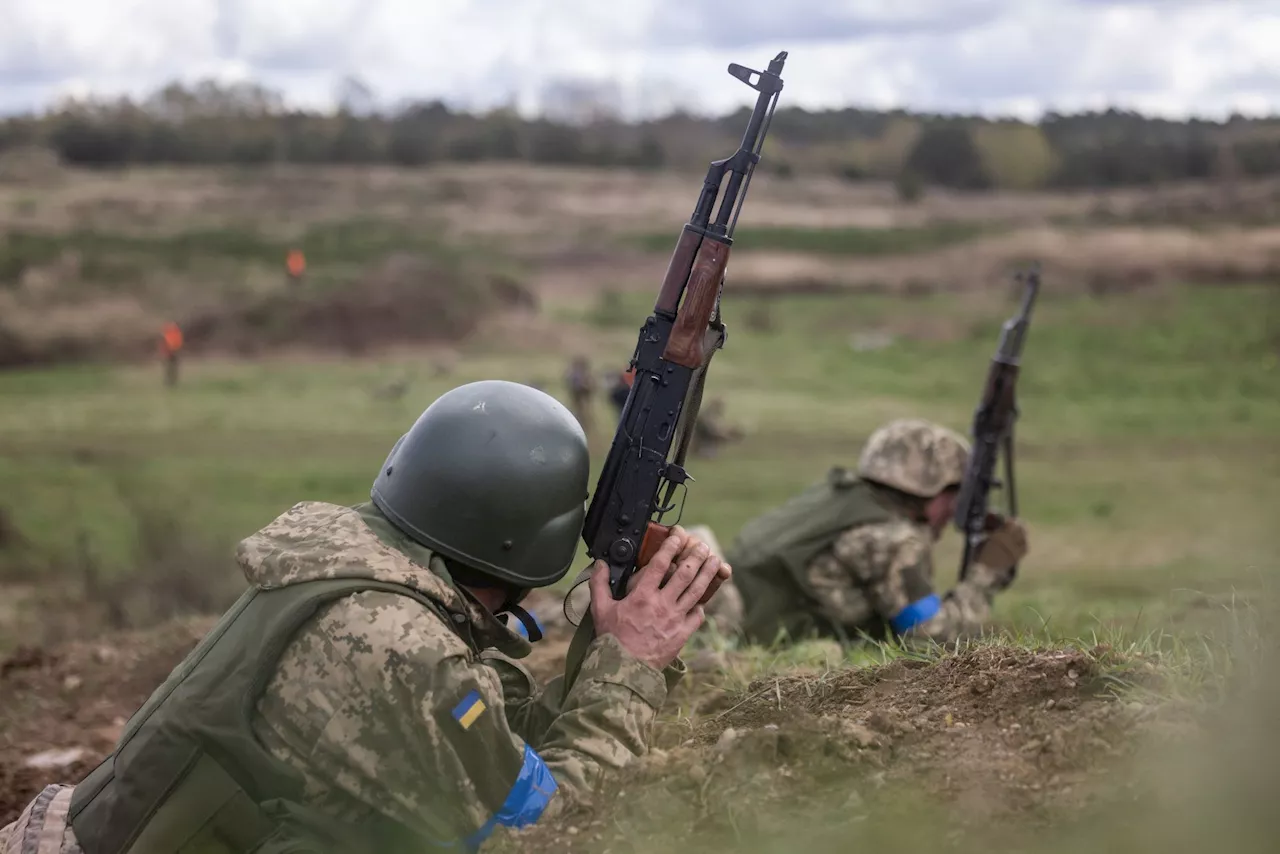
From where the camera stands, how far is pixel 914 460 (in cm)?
699

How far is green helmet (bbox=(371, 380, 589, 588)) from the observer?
350 cm

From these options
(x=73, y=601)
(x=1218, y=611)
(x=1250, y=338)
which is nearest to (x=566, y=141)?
(x=1250, y=338)

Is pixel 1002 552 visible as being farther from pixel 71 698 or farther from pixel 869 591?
pixel 71 698

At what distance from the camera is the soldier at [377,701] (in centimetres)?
309

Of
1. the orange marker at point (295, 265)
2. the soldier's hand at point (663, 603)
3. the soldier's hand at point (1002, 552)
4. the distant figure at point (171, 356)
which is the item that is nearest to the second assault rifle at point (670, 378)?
the soldier's hand at point (663, 603)

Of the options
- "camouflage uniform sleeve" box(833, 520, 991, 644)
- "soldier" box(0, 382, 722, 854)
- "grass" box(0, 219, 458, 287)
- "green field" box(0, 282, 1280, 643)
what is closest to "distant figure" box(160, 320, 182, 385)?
"green field" box(0, 282, 1280, 643)

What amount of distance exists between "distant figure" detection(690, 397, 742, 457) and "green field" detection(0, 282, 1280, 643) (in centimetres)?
39

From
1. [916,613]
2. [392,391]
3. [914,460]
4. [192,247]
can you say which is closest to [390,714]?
[916,613]

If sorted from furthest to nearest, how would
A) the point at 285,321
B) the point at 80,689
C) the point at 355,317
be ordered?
the point at 355,317 → the point at 285,321 → the point at 80,689

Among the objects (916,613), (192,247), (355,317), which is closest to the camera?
(916,613)

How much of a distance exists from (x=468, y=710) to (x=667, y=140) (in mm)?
69303

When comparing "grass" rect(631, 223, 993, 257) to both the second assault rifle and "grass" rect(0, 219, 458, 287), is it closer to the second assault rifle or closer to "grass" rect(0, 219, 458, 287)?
"grass" rect(0, 219, 458, 287)

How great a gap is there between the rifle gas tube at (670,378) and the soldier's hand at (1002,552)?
12.0 ft

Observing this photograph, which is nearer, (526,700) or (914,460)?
(526,700)
